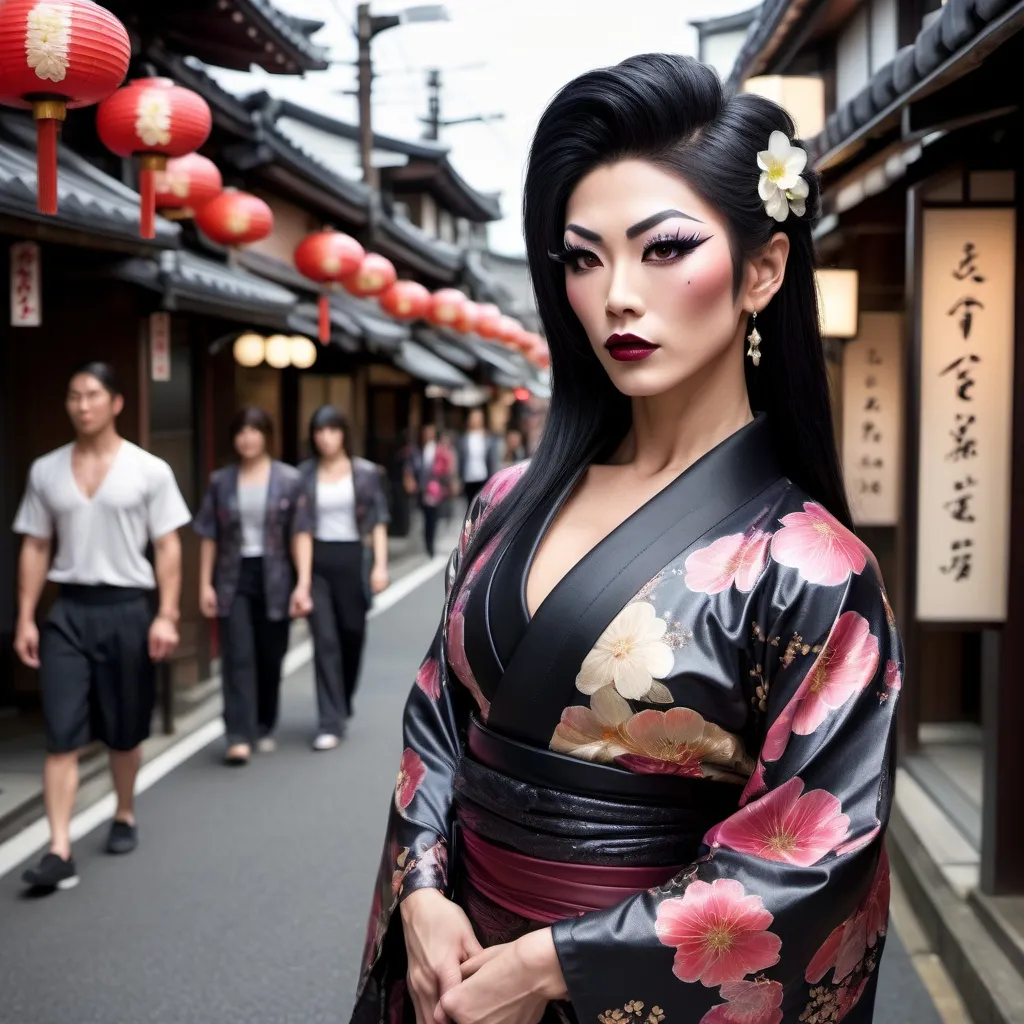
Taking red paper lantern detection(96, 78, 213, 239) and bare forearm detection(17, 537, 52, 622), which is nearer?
bare forearm detection(17, 537, 52, 622)

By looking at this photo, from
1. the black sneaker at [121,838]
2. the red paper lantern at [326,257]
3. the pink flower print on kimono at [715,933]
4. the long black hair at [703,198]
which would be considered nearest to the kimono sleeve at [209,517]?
the black sneaker at [121,838]

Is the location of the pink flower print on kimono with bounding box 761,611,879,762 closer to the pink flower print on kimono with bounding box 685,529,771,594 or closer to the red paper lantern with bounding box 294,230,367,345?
the pink flower print on kimono with bounding box 685,529,771,594

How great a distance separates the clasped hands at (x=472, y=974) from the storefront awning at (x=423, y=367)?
17.2 metres

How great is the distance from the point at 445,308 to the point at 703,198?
54.4 feet

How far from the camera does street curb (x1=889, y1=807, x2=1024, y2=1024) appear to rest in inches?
173

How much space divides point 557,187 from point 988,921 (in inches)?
156

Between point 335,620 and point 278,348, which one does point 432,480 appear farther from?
point 335,620

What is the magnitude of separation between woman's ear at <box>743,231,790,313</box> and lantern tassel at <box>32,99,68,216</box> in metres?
3.34

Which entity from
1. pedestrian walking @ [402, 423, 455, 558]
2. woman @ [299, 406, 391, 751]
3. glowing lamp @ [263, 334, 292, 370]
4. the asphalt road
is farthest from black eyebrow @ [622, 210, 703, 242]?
pedestrian walking @ [402, 423, 455, 558]

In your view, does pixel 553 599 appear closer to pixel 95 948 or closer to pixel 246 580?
pixel 95 948

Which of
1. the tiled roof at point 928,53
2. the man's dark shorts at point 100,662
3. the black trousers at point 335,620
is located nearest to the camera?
the tiled roof at point 928,53

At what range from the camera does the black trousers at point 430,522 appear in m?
19.8

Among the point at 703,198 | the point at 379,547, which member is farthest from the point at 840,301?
the point at 703,198

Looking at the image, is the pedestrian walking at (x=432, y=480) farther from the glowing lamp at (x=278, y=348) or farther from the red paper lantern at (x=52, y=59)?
the red paper lantern at (x=52, y=59)
